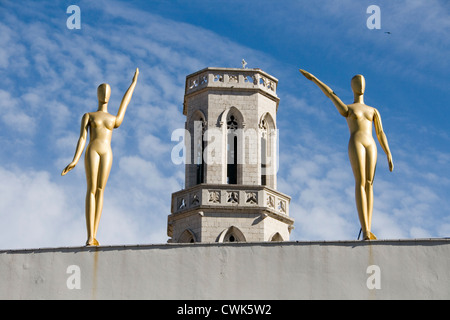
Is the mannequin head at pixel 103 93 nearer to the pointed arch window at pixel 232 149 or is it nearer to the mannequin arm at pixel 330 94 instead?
the mannequin arm at pixel 330 94

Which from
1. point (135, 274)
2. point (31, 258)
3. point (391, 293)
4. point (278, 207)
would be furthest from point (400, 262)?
point (278, 207)

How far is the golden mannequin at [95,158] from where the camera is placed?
25094 millimetres

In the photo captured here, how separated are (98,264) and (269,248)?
12.5 ft

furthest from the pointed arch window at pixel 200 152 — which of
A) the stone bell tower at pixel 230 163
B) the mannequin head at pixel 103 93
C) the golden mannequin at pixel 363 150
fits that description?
the golden mannequin at pixel 363 150

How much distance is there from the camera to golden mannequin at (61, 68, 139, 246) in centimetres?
2509

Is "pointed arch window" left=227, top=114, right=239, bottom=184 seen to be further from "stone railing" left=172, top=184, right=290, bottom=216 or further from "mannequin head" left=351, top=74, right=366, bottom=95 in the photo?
"mannequin head" left=351, top=74, right=366, bottom=95

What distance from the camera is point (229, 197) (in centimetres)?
4253

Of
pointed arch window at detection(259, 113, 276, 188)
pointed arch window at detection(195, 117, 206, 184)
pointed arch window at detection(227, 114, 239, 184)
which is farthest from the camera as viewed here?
pointed arch window at detection(259, 113, 276, 188)

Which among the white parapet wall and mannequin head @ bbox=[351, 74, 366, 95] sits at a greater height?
mannequin head @ bbox=[351, 74, 366, 95]

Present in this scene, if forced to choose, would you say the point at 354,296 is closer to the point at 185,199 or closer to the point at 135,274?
the point at 135,274

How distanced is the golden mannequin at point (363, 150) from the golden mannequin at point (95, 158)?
211 inches

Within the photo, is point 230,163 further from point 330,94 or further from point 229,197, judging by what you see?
point 330,94

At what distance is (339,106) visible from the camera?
25172 mm

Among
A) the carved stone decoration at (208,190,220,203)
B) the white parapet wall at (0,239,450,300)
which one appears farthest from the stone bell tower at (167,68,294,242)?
the white parapet wall at (0,239,450,300)
